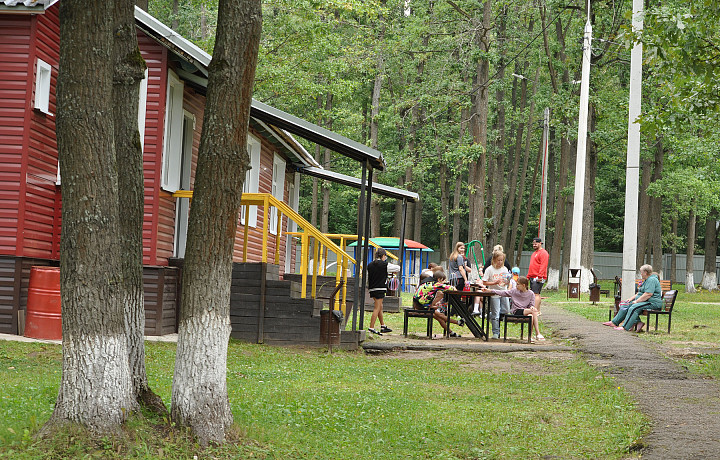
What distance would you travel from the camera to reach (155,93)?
1285 centimetres

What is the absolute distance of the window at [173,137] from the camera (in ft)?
43.0

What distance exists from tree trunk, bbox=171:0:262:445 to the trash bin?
6868 mm

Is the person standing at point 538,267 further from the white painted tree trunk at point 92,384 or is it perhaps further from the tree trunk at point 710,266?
the tree trunk at point 710,266

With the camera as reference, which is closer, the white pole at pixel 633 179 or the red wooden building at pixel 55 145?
the red wooden building at pixel 55 145

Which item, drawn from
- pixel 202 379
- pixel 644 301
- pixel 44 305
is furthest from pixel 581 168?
pixel 202 379

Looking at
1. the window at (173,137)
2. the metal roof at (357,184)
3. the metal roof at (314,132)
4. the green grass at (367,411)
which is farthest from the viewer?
the metal roof at (357,184)

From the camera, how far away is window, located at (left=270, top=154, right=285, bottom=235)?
2067cm

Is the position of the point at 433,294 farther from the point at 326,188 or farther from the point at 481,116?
the point at 326,188

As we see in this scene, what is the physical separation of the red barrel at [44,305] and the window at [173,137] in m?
2.51

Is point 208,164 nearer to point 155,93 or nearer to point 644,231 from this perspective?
point 155,93

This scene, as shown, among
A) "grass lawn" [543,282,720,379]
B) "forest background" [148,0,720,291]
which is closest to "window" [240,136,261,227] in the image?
"forest background" [148,0,720,291]

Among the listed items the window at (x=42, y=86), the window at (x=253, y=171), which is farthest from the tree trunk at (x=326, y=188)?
the window at (x=42, y=86)

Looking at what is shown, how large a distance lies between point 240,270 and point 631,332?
26.8 feet

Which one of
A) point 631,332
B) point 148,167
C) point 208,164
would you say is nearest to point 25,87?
point 148,167
